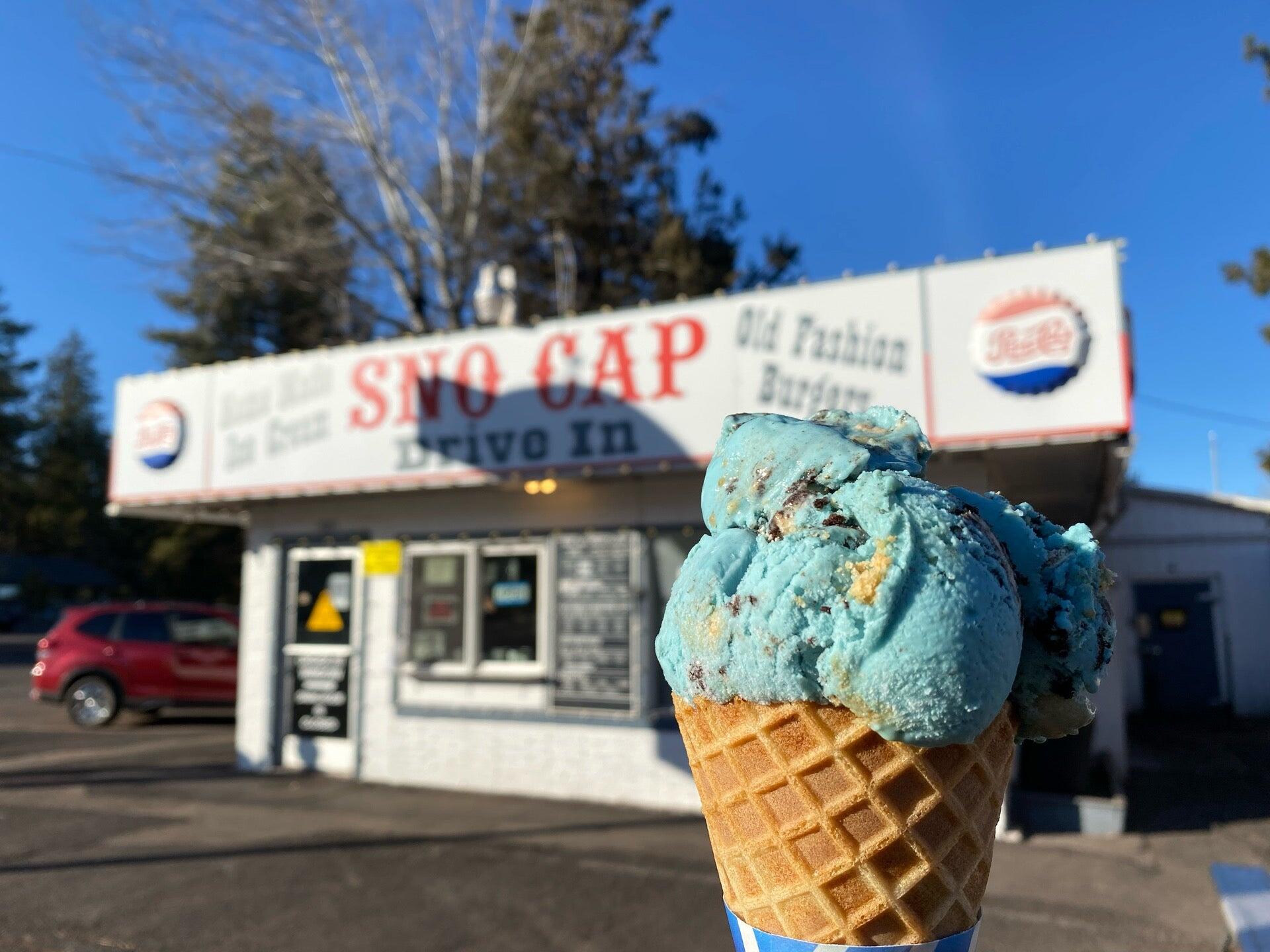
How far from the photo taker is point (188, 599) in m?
27.3

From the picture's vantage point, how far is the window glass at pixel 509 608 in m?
8.45

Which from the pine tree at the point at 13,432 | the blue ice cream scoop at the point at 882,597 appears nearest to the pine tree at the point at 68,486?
the pine tree at the point at 13,432

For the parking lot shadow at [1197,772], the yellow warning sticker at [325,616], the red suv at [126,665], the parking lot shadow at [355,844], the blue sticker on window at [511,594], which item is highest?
the blue sticker on window at [511,594]

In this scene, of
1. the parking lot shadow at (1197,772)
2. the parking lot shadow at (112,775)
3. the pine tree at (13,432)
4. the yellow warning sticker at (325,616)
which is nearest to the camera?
the parking lot shadow at (1197,772)

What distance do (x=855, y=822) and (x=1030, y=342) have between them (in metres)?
5.22

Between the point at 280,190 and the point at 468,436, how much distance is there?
1282 cm

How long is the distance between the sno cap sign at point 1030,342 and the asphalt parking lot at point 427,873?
11.2 ft

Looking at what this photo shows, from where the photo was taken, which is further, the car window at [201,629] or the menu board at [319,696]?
the car window at [201,629]

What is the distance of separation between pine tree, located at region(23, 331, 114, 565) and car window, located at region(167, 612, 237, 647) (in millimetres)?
29106

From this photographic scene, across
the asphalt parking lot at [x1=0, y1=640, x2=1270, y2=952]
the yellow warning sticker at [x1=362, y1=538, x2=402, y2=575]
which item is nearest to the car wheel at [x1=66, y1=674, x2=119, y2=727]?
the asphalt parking lot at [x1=0, y1=640, x2=1270, y2=952]

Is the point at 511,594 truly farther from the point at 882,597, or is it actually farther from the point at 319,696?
the point at 882,597

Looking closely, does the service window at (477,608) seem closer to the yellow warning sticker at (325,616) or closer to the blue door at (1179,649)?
the yellow warning sticker at (325,616)

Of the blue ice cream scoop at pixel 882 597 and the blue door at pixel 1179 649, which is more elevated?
the blue ice cream scoop at pixel 882 597

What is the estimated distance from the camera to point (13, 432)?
127 ft
